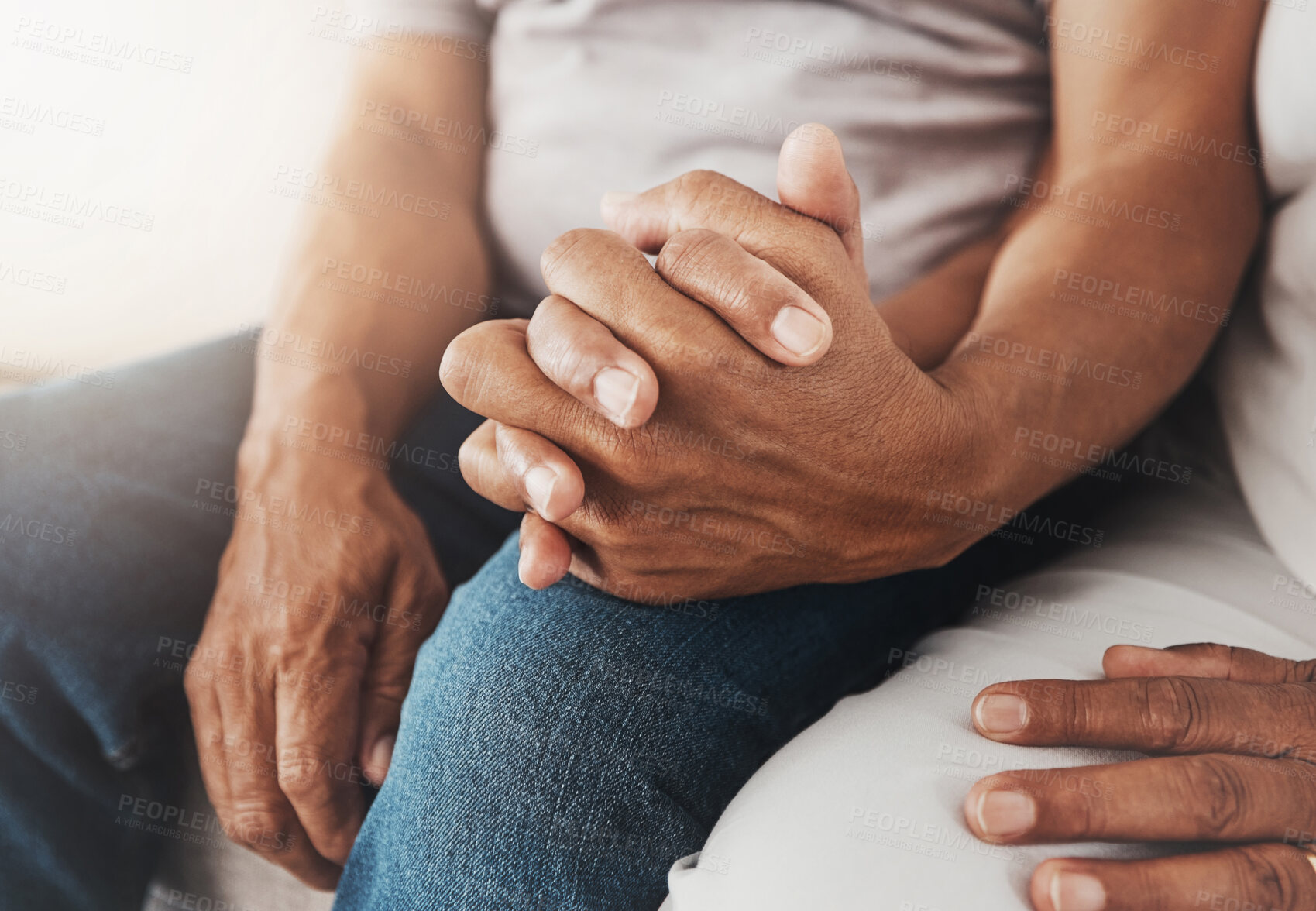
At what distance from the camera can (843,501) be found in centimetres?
54

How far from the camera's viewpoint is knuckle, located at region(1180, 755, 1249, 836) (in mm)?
393

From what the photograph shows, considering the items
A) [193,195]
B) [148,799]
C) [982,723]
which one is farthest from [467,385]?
[193,195]

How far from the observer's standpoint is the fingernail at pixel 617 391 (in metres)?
A: 0.44

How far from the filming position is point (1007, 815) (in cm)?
39

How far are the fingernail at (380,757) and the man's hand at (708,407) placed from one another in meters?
0.27

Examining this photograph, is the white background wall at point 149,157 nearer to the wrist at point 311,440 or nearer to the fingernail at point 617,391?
the wrist at point 311,440

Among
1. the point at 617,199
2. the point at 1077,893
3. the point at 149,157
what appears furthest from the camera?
the point at 149,157

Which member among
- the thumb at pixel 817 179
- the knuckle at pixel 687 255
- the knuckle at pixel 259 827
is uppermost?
the thumb at pixel 817 179

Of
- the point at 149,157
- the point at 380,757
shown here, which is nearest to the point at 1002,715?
the point at 380,757

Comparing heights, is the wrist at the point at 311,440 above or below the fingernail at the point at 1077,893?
below

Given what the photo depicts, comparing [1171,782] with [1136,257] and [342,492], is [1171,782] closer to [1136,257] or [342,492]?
[1136,257]

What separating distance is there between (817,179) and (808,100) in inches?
13.9

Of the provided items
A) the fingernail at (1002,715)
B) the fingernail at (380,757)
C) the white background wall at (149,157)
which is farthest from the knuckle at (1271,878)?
the white background wall at (149,157)

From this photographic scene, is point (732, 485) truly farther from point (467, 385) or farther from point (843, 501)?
point (467, 385)
